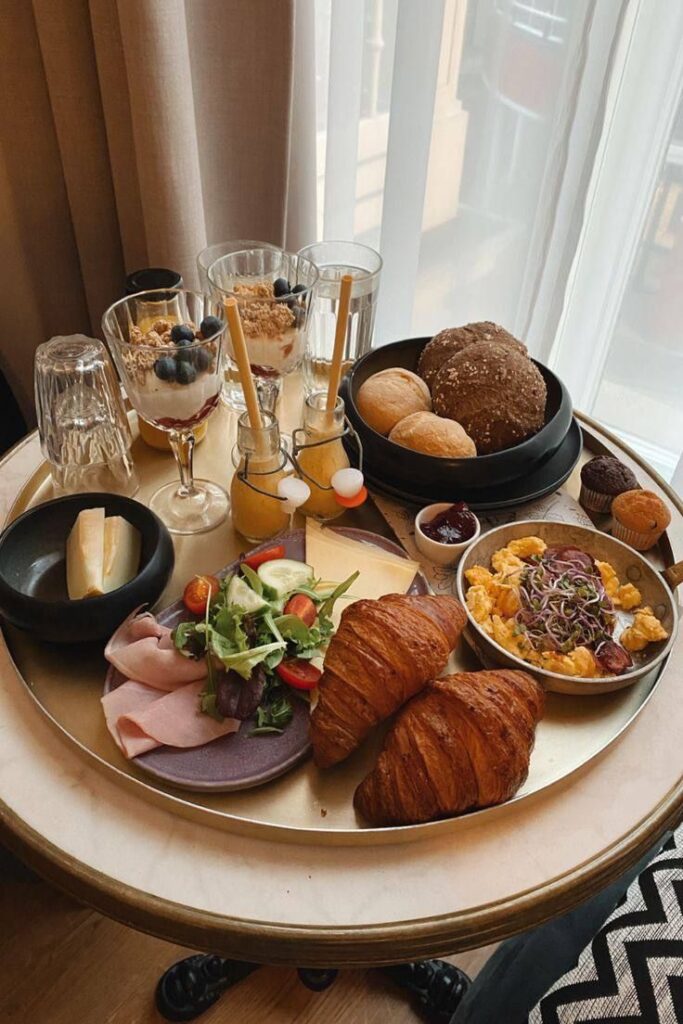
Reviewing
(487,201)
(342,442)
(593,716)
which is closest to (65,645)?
(342,442)

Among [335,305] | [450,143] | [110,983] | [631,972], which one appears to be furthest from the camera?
[450,143]

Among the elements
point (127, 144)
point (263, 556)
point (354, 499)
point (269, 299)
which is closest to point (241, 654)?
point (263, 556)

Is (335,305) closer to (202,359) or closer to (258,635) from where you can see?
(202,359)

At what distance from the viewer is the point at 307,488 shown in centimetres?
95

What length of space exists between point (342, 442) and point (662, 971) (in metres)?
0.63

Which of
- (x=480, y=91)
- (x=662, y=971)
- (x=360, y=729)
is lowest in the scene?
(x=662, y=971)

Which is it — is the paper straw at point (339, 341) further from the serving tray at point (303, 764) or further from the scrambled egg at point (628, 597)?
the scrambled egg at point (628, 597)

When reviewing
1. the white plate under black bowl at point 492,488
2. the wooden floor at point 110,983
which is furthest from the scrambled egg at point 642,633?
the wooden floor at point 110,983

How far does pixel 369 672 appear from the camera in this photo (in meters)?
0.72

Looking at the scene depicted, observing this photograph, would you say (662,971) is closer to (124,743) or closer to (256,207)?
(124,743)

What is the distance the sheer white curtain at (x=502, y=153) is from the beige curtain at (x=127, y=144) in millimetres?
135

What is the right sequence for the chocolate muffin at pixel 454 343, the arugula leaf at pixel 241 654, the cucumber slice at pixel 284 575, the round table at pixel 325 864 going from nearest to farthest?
the round table at pixel 325 864
the arugula leaf at pixel 241 654
the cucumber slice at pixel 284 575
the chocolate muffin at pixel 454 343

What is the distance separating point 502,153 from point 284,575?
0.89m

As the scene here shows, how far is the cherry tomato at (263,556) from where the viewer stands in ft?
2.97
